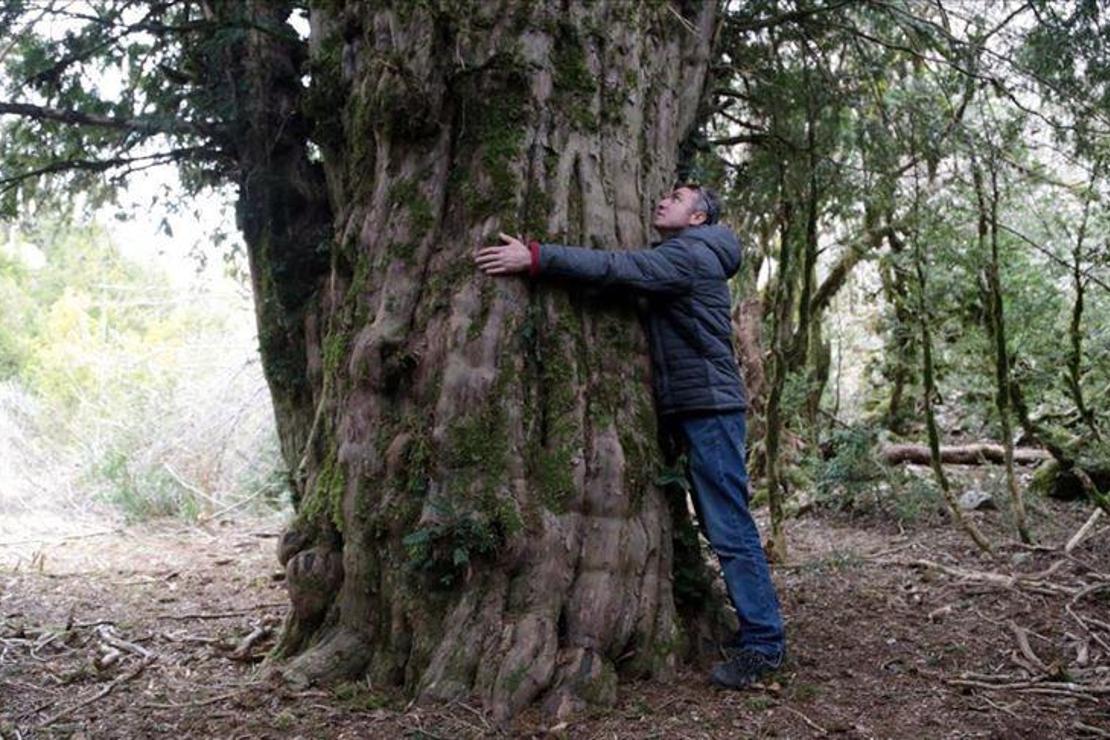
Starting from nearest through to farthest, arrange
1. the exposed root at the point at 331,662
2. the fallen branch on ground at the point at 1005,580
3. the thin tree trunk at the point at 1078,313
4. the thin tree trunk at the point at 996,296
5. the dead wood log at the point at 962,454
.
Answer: the exposed root at the point at 331,662
the fallen branch on ground at the point at 1005,580
the thin tree trunk at the point at 996,296
the thin tree trunk at the point at 1078,313
the dead wood log at the point at 962,454

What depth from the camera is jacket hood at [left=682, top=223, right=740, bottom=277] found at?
4.20 metres

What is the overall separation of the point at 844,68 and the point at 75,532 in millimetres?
7507

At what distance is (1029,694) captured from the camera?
158 inches

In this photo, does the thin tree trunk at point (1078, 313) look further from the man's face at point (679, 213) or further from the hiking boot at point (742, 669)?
the hiking boot at point (742, 669)

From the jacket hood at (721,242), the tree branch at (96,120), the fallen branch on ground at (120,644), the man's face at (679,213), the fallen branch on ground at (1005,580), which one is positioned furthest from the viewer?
the fallen branch on ground at (1005,580)

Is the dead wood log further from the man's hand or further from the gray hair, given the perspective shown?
the man's hand

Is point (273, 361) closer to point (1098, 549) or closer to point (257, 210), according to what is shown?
point (257, 210)

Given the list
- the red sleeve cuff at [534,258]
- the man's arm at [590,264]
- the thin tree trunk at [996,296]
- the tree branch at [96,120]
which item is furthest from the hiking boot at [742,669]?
the tree branch at [96,120]

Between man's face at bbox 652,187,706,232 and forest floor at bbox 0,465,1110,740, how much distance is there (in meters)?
1.80

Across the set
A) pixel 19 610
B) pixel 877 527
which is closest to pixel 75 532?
pixel 19 610

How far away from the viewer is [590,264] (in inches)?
152

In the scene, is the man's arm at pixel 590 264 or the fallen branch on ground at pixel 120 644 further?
the fallen branch on ground at pixel 120 644

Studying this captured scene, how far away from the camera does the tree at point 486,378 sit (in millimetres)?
3744

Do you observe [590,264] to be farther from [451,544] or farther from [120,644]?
[120,644]
